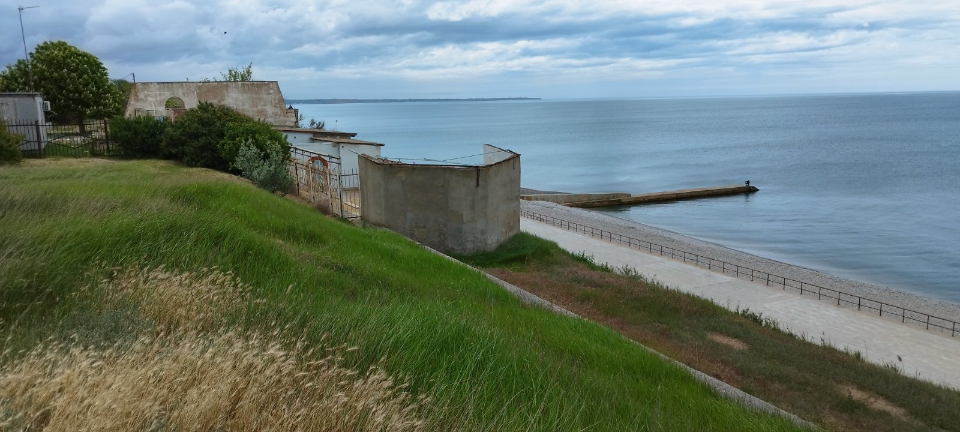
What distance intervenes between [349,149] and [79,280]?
28.8m

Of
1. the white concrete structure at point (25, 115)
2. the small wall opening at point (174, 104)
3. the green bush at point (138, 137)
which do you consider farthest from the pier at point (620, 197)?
the white concrete structure at point (25, 115)

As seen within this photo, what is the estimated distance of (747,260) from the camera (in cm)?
3528

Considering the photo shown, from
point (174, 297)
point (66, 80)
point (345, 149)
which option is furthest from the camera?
point (66, 80)

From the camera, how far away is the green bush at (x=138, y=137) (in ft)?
91.1

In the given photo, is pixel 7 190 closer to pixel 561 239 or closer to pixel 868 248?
pixel 561 239

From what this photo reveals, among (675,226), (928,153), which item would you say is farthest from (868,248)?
(928,153)

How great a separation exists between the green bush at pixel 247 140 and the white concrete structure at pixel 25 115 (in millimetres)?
7278

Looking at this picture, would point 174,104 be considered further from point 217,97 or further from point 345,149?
point 345,149

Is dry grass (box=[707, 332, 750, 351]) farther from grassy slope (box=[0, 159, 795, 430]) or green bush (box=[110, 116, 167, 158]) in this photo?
green bush (box=[110, 116, 167, 158])

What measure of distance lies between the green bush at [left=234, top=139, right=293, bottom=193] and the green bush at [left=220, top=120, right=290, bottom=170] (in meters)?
0.53

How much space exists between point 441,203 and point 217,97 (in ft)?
80.3

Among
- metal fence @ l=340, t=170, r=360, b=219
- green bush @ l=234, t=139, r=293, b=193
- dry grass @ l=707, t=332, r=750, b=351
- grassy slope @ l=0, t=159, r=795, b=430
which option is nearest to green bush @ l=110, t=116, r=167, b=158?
green bush @ l=234, t=139, r=293, b=193

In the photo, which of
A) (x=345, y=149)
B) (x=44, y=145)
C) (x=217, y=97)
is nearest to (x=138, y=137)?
(x=44, y=145)

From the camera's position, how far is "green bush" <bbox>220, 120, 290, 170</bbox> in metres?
26.5
